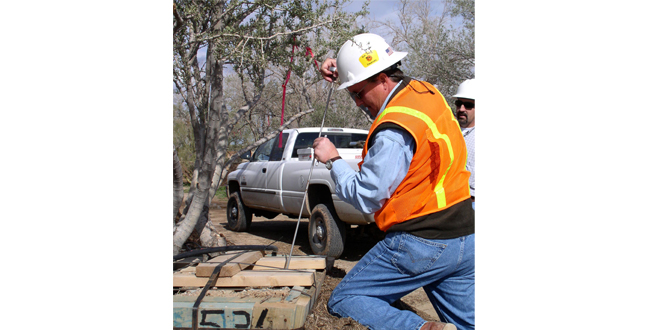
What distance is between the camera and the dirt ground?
2.61 m

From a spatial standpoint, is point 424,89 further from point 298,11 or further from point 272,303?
point 298,11

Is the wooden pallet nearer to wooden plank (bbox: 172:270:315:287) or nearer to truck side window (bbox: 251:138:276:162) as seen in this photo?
wooden plank (bbox: 172:270:315:287)

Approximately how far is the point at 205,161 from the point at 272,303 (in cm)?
230

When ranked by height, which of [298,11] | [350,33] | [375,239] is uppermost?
[298,11]

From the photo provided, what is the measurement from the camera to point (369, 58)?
2.48 meters

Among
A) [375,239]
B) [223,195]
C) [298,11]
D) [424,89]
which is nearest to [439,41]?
[223,195]

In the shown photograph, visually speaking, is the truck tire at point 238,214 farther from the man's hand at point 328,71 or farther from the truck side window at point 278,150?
the man's hand at point 328,71

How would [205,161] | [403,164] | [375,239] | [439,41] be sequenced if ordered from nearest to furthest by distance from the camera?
[403,164] < [205,161] < [375,239] < [439,41]

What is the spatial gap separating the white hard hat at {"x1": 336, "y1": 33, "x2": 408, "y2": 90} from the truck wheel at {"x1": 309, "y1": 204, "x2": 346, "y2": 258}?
3.46 m

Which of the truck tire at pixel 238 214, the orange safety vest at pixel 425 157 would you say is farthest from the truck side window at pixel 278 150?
the orange safety vest at pixel 425 157

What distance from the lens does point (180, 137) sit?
1300 cm

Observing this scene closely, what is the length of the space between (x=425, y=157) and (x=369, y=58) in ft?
2.05

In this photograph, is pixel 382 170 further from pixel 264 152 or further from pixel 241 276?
pixel 264 152

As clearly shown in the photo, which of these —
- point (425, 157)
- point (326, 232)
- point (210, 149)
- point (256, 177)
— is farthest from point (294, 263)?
point (256, 177)
